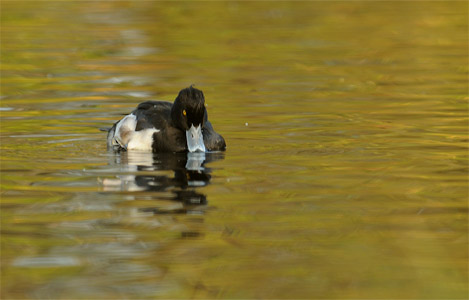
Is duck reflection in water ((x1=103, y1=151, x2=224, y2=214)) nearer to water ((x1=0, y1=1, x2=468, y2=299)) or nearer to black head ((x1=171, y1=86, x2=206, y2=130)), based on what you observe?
water ((x1=0, y1=1, x2=468, y2=299))

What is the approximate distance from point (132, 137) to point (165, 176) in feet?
6.04

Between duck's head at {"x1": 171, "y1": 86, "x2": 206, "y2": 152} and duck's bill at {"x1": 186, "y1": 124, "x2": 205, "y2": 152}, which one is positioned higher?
duck's head at {"x1": 171, "y1": 86, "x2": 206, "y2": 152}

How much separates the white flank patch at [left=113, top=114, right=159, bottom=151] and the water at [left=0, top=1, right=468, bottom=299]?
21 cm

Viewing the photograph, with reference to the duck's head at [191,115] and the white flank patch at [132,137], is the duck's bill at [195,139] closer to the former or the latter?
the duck's head at [191,115]

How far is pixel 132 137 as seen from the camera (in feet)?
39.5

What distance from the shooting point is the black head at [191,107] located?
11461 millimetres

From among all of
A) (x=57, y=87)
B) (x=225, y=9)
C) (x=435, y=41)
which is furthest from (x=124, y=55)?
(x=225, y=9)

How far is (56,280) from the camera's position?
6.77 metres

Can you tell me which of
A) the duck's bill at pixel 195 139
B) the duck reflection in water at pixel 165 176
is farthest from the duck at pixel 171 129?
the duck reflection in water at pixel 165 176

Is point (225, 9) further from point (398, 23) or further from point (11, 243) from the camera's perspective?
point (11, 243)

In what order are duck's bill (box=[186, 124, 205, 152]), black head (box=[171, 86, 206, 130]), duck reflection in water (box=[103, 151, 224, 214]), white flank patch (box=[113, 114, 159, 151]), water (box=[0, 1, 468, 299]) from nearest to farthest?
water (box=[0, 1, 468, 299])
duck reflection in water (box=[103, 151, 224, 214])
black head (box=[171, 86, 206, 130])
duck's bill (box=[186, 124, 205, 152])
white flank patch (box=[113, 114, 159, 151])

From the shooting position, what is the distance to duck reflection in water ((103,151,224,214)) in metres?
9.22

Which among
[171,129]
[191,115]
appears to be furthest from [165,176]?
[171,129]

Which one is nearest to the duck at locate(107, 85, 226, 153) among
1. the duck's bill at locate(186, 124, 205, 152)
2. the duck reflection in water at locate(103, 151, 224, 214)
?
the duck's bill at locate(186, 124, 205, 152)
